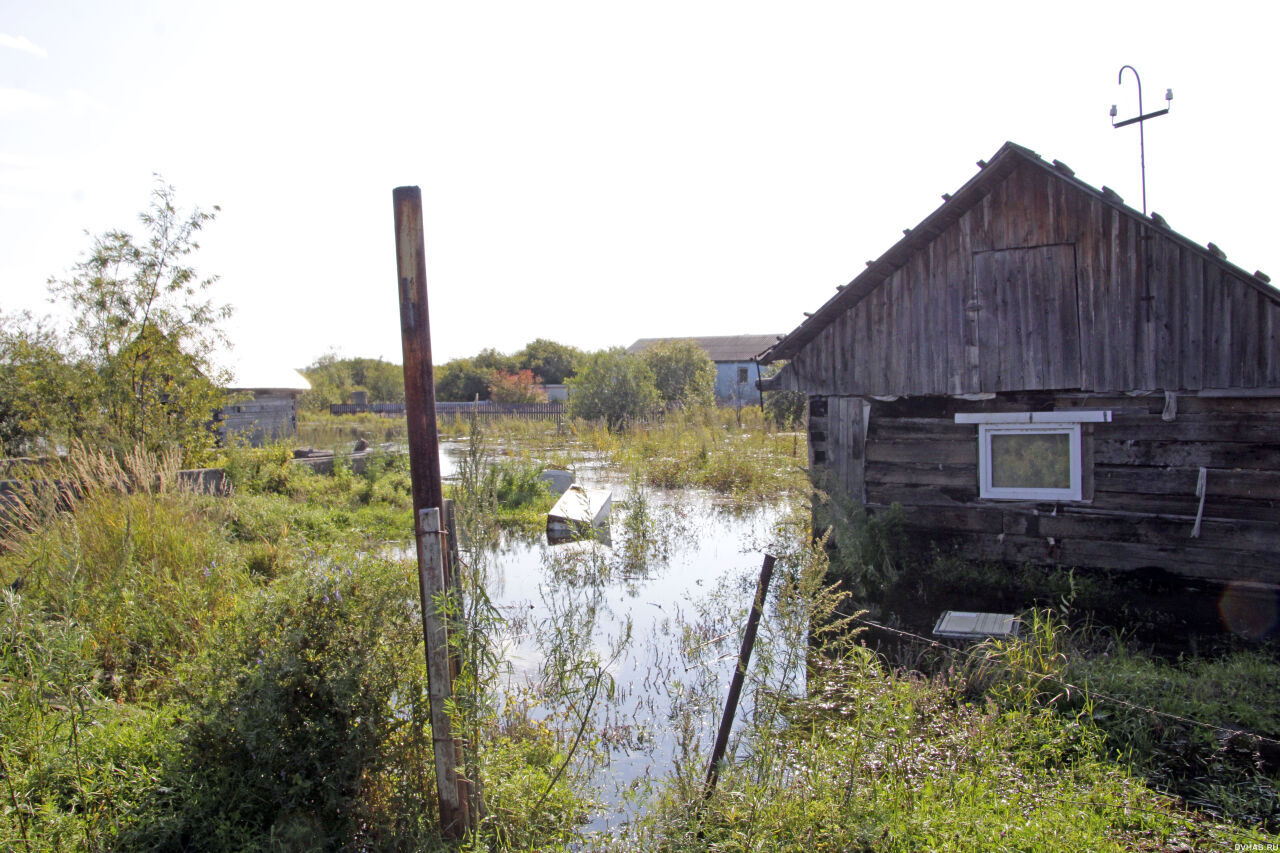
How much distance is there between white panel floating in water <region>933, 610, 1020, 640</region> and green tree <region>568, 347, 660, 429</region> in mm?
19698

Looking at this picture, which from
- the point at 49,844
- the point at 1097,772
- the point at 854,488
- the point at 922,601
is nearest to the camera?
the point at 49,844

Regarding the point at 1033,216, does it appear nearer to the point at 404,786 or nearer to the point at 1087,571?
the point at 1087,571

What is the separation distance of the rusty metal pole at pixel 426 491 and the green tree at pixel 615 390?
22785mm

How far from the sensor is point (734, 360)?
49.1 meters

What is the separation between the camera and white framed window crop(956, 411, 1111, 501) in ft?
27.0

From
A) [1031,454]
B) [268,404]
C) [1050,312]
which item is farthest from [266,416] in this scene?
[1050,312]

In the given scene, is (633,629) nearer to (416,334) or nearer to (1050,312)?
(416,334)

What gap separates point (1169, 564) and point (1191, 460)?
110 centimetres

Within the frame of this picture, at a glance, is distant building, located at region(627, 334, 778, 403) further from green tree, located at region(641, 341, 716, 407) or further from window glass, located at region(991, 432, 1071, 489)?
window glass, located at region(991, 432, 1071, 489)

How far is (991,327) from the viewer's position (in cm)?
845

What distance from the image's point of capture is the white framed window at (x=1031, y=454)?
824 cm

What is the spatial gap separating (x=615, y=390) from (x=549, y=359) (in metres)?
31.3

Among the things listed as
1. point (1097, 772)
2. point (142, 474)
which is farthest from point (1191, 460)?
point (142, 474)

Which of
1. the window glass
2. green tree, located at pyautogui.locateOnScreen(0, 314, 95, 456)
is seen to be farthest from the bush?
green tree, located at pyautogui.locateOnScreen(0, 314, 95, 456)
